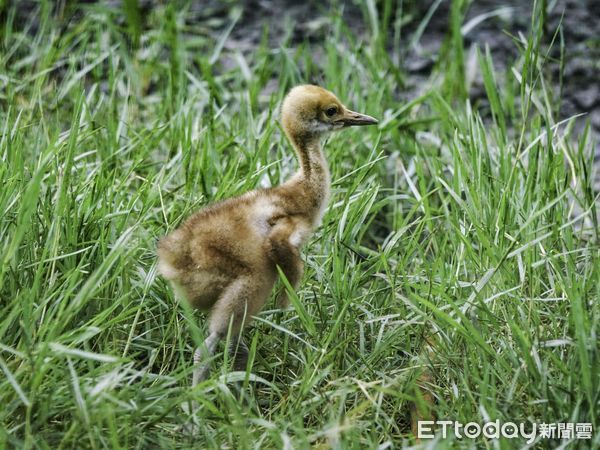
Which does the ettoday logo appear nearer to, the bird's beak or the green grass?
the green grass

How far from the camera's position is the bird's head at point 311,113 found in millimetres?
3684

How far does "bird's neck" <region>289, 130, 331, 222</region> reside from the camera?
11.6 ft

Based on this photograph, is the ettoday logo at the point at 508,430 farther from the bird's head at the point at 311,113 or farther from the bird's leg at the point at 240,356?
the bird's head at the point at 311,113

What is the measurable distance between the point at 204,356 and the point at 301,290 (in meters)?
0.71

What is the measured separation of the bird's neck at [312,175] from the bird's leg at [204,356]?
0.64m

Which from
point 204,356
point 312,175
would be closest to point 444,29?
point 312,175

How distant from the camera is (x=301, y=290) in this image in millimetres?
3680

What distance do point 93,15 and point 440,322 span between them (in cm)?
368

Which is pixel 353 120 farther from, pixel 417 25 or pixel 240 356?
pixel 417 25

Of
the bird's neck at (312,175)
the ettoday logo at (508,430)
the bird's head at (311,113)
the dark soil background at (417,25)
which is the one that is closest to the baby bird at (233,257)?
the bird's neck at (312,175)

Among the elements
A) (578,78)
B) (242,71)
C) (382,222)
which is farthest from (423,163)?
(578,78)

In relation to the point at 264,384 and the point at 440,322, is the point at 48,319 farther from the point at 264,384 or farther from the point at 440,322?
the point at 440,322

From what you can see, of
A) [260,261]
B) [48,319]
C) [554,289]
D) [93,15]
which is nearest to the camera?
[48,319]

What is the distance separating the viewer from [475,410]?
3.07 m
